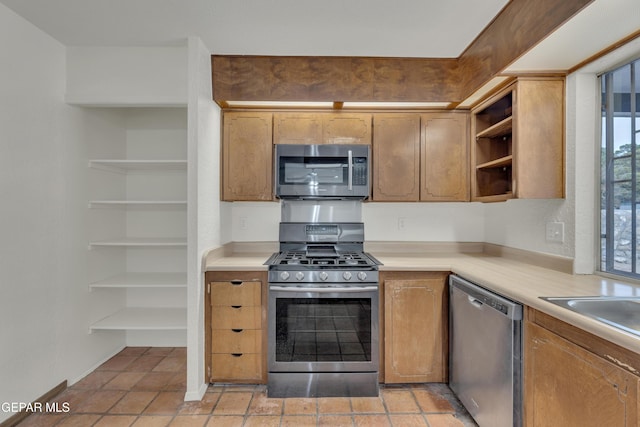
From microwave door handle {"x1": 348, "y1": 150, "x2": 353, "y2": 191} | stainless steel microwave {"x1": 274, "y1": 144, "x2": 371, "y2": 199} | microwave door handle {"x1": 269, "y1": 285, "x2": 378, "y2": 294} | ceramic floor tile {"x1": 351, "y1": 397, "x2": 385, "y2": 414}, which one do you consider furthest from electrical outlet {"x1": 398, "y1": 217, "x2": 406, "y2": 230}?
ceramic floor tile {"x1": 351, "y1": 397, "x2": 385, "y2": 414}

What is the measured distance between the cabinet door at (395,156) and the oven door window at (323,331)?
912mm

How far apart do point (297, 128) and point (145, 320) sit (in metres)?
1.92

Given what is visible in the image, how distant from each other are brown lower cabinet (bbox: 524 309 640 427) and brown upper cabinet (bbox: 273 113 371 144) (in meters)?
1.73

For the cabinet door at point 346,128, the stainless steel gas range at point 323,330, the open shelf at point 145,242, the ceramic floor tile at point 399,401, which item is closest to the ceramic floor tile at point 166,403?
the stainless steel gas range at point 323,330

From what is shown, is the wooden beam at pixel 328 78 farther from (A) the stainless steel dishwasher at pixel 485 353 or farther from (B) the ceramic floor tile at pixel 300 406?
(B) the ceramic floor tile at pixel 300 406

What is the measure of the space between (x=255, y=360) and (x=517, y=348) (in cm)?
161

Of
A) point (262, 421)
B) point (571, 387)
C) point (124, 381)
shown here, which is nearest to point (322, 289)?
point (262, 421)

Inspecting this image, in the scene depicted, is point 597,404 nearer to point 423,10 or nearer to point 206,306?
point 423,10

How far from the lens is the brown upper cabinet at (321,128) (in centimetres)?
271

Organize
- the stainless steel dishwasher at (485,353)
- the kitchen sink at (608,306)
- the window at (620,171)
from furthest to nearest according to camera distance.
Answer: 1. the window at (620,171)
2. the stainless steel dishwasher at (485,353)
3. the kitchen sink at (608,306)

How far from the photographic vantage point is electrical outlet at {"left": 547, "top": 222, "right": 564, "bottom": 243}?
2.16 meters

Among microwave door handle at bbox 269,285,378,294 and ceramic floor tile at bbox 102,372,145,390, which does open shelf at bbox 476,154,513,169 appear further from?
→ ceramic floor tile at bbox 102,372,145,390

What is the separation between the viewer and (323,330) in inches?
91.7

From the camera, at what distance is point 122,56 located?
2.44 metres
